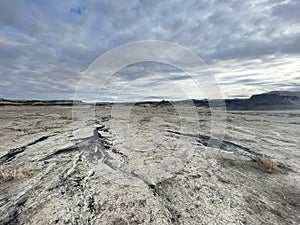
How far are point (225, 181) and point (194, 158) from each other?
1.83 m

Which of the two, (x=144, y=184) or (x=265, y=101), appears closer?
(x=144, y=184)

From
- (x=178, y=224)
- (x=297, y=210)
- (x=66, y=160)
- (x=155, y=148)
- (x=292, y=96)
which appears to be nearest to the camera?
(x=178, y=224)

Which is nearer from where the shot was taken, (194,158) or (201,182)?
(201,182)

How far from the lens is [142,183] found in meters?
4.91

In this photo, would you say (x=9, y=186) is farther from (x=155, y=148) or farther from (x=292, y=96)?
(x=292, y=96)

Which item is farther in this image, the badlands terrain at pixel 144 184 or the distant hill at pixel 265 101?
the distant hill at pixel 265 101

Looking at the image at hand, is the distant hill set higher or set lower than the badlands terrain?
Answer: higher

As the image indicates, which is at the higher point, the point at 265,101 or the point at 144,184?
the point at 265,101

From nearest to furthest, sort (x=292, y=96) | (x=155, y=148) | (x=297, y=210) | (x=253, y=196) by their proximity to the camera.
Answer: (x=297, y=210)
(x=253, y=196)
(x=155, y=148)
(x=292, y=96)

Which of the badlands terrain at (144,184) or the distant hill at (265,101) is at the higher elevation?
the distant hill at (265,101)

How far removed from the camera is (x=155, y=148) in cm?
794

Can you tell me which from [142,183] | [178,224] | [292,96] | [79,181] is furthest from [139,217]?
[292,96]

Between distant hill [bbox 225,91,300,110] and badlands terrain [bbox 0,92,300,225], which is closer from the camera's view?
badlands terrain [bbox 0,92,300,225]

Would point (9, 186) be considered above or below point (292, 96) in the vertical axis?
below
